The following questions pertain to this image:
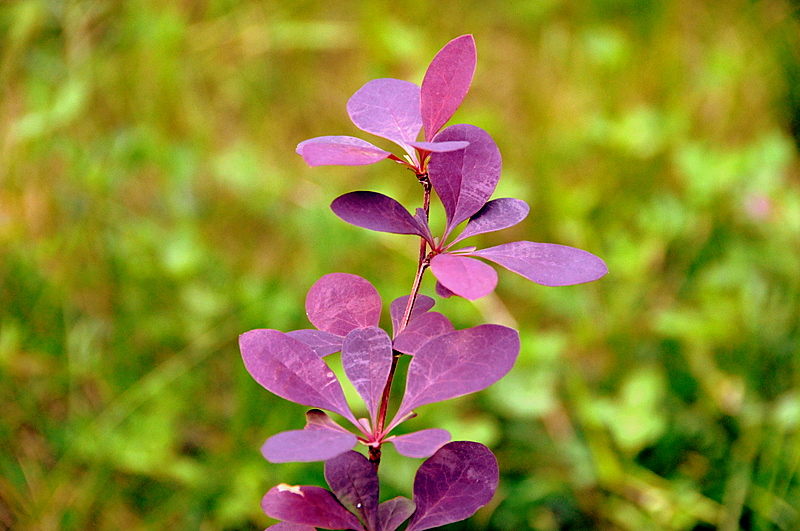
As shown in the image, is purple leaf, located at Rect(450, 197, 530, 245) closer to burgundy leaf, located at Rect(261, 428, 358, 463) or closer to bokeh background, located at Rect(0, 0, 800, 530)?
burgundy leaf, located at Rect(261, 428, 358, 463)

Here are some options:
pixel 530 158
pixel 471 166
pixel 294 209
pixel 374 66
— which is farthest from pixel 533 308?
pixel 471 166

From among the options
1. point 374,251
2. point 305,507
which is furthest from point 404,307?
point 374,251

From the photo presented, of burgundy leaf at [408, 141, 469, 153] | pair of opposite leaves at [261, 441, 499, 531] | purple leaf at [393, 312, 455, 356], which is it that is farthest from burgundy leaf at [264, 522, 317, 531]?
burgundy leaf at [408, 141, 469, 153]

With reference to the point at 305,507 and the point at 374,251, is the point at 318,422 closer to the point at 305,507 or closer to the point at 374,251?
the point at 305,507

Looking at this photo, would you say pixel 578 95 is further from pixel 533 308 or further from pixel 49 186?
pixel 49 186

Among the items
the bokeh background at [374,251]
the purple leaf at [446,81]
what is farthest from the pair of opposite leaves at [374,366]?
the bokeh background at [374,251]

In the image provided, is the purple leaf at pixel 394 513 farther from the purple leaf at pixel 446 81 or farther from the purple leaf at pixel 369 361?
the purple leaf at pixel 446 81

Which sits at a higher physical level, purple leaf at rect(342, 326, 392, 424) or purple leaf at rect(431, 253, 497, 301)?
purple leaf at rect(431, 253, 497, 301)

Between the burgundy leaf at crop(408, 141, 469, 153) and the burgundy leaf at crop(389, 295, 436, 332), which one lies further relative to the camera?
the burgundy leaf at crop(389, 295, 436, 332)
